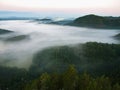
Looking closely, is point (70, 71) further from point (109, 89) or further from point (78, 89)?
point (109, 89)

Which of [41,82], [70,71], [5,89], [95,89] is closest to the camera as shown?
[95,89]

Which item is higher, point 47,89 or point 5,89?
Answer: point 47,89

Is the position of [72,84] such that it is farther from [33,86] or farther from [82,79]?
[33,86]

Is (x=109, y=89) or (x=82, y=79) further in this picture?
(x=82, y=79)

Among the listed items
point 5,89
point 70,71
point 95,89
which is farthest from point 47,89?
point 5,89

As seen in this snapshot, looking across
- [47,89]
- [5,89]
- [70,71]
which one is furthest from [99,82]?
[5,89]

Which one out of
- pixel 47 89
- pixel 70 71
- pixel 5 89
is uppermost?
pixel 70 71

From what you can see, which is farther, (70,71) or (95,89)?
(70,71)

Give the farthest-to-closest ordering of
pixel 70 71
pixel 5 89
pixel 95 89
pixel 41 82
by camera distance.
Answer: pixel 5 89
pixel 41 82
pixel 70 71
pixel 95 89

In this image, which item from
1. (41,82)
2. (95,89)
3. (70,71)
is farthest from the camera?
(41,82)
